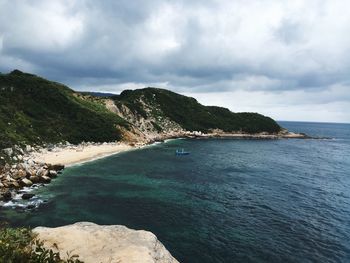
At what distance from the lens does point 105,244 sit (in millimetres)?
21922

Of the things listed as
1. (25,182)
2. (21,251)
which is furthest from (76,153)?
(21,251)

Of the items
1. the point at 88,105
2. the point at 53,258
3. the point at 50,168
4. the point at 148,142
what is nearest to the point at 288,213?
the point at 53,258

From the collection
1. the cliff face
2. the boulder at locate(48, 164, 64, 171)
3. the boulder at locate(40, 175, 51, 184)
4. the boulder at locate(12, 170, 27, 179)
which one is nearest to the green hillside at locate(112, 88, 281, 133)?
the cliff face

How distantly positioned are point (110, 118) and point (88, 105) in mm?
15188

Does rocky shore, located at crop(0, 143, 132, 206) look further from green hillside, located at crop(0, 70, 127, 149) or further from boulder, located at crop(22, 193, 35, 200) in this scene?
green hillside, located at crop(0, 70, 127, 149)

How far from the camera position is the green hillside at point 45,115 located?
9394cm

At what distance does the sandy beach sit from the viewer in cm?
7934

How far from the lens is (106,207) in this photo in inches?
1860

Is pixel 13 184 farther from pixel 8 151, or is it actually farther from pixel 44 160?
pixel 44 160

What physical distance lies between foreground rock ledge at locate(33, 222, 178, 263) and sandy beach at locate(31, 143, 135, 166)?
55.2 m

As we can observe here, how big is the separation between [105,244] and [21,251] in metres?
5.79

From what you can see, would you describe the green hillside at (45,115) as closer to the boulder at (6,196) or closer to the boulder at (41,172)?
the boulder at (41,172)

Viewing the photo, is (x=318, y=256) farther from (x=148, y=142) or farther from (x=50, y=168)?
(x=148, y=142)

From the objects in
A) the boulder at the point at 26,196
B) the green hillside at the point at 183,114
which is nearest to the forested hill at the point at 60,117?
the green hillside at the point at 183,114
